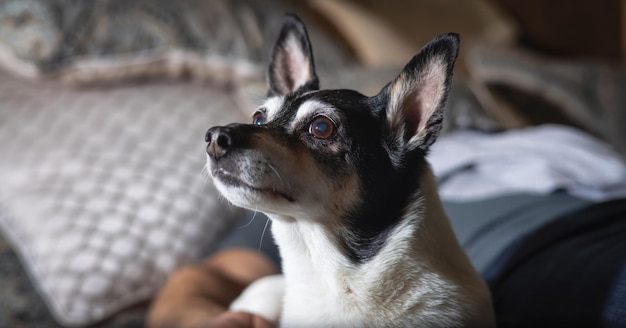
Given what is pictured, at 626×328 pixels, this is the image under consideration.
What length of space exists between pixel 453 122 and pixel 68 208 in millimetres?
994

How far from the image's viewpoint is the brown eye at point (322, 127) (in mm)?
708

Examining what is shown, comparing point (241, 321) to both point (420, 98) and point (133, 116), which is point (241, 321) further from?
point (133, 116)

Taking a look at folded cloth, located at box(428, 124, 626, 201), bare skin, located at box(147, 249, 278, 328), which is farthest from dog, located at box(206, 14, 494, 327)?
folded cloth, located at box(428, 124, 626, 201)

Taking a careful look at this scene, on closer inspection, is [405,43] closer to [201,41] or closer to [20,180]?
[201,41]

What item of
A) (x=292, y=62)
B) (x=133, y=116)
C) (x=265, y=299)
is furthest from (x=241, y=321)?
(x=133, y=116)

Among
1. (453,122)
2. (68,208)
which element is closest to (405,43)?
(453,122)

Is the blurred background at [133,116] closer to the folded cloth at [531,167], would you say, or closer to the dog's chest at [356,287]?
the folded cloth at [531,167]

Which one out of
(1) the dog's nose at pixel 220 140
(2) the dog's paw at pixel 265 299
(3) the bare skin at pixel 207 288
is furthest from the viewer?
(3) the bare skin at pixel 207 288

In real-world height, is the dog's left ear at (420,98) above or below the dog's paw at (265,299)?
above

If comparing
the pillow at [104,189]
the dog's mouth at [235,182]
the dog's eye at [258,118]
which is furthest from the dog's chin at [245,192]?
the pillow at [104,189]

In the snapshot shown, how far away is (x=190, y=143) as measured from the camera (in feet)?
5.16

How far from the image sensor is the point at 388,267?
71 centimetres

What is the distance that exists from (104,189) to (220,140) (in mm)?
844

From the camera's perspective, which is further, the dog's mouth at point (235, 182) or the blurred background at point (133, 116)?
the blurred background at point (133, 116)
